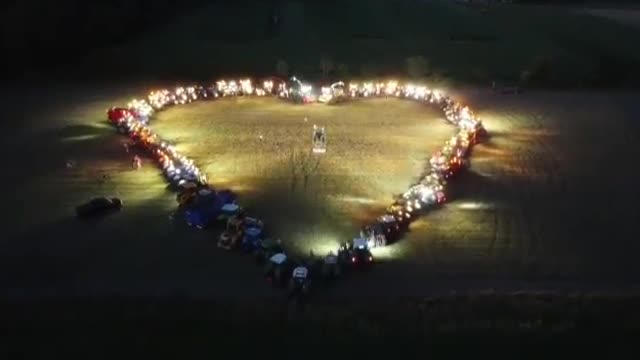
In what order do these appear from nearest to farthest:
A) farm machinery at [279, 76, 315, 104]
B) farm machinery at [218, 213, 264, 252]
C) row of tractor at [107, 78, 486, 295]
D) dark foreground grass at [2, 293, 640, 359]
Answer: dark foreground grass at [2, 293, 640, 359] < row of tractor at [107, 78, 486, 295] < farm machinery at [218, 213, 264, 252] < farm machinery at [279, 76, 315, 104]

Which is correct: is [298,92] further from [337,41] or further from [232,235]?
[232,235]

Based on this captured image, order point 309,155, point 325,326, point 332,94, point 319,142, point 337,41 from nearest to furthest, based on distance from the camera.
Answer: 1. point 325,326
2. point 309,155
3. point 319,142
4. point 332,94
5. point 337,41

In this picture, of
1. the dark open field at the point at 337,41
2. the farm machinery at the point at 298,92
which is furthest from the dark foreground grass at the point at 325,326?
the dark open field at the point at 337,41

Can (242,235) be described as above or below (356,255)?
above

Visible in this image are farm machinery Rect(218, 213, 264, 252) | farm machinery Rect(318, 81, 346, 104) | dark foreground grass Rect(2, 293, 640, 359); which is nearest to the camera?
dark foreground grass Rect(2, 293, 640, 359)

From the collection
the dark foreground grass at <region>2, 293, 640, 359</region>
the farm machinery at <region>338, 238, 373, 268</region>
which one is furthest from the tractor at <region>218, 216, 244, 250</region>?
the dark foreground grass at <region>2, 293, 640, 359</region>

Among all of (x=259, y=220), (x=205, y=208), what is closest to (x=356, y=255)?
(x=259, y=220)

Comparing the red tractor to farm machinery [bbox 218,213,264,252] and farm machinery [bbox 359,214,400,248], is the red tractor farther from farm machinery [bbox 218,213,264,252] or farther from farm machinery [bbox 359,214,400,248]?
farm machinery [bbox 359,214,400,248]
